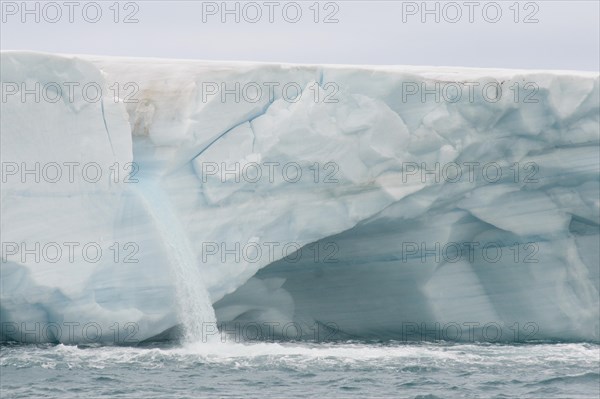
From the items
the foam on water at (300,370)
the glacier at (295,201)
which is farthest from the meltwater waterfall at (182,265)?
the foam on water at (300,370)

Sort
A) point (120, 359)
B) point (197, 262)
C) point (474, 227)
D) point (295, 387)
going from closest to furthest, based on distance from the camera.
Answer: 1. point (295, 387)
2. point (120, 359)
3. point (197, 262)
4. point (474, 227)

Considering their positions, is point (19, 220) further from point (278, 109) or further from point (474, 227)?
point (474, 227)

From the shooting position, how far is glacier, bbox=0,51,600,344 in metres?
17.4

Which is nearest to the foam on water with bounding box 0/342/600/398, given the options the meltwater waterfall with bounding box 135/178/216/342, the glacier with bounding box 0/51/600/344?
the meltwater waterfall with bounding box 135/178/216/342

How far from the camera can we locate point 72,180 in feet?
57.2

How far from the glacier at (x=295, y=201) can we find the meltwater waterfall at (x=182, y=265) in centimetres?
3

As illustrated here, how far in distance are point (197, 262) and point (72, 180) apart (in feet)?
6.90

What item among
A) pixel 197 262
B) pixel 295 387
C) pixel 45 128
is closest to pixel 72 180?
pixel 45 128

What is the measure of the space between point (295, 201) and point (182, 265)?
1936 mm

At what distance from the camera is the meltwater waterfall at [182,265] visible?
1777 centimetres

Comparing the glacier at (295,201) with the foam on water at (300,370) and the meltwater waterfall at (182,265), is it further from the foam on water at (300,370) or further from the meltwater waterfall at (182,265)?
the foam on water at (300,370)

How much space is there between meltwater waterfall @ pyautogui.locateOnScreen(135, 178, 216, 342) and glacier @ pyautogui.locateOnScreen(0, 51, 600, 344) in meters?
0.03

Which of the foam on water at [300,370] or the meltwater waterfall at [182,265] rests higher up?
the meltwater waterfall at [182,265]

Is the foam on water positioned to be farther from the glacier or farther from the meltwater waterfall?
the glacier
